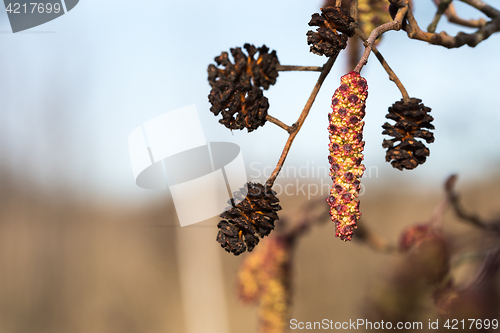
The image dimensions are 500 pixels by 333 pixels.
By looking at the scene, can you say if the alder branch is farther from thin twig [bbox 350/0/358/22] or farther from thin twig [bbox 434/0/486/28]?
thin twig [bbox 350/0/358/22]

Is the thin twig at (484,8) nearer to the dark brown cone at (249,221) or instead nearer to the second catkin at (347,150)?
the second catkin at (347,150)

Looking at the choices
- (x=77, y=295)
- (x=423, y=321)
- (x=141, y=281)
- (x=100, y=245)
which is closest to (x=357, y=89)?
(x=423, y=321)

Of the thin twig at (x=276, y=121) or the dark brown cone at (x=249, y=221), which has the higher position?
the thin twig at (x=276, y=121)

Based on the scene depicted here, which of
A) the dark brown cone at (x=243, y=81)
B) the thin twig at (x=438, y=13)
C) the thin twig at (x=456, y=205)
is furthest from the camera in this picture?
the thin twig at (x=456, y=205)

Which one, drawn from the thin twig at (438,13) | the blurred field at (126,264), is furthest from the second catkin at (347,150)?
the blurred field at (126,264)

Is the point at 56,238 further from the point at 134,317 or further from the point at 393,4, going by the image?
the point at 393,4

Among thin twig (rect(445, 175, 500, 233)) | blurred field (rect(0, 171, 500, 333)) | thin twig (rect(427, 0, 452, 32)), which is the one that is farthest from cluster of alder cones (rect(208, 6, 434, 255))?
blurred field (rect(0, 171, 500, 333))
